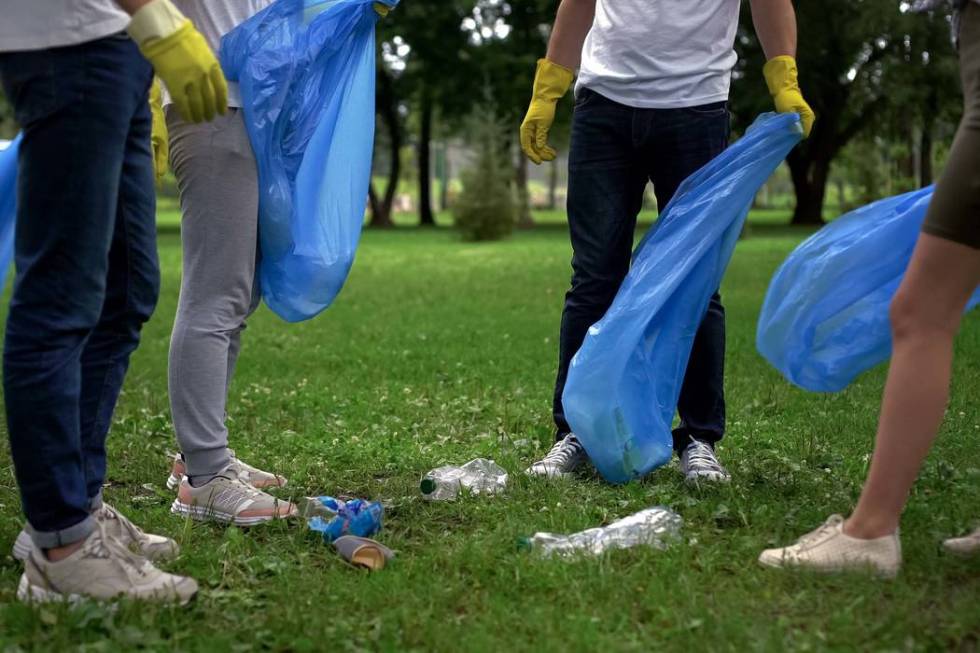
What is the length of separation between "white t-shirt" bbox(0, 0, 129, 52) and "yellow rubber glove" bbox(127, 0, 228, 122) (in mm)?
83

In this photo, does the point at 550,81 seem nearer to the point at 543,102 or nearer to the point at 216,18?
the point at 543,102

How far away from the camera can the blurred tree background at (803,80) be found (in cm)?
2714

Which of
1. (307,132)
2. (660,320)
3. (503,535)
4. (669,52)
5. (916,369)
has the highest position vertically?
(669,52)

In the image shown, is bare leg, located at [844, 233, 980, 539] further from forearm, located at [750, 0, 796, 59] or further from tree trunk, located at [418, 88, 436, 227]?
tree trunk, located at [418, 88, 436, 227]

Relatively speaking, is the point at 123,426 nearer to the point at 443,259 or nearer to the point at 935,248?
the point at 935,248

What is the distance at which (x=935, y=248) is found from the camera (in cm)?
250

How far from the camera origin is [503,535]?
300 centimetres

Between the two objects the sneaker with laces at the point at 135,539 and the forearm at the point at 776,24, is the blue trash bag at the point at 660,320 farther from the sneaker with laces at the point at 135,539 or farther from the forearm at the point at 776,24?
the sneaker with laces at the point at 135,539

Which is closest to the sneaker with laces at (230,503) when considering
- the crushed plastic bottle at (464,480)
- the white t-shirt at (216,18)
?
the crushed plastic bottle at (464,480)

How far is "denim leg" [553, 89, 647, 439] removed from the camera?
3.83 metres

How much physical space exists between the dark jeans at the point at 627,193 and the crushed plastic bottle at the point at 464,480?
0.49 meters

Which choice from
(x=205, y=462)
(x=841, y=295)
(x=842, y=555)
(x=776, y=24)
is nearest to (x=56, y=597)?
(x=205, y=462)

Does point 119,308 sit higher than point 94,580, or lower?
higher

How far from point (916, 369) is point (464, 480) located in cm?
150
